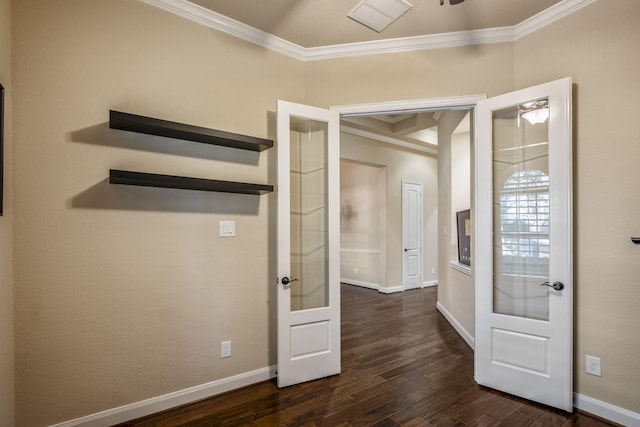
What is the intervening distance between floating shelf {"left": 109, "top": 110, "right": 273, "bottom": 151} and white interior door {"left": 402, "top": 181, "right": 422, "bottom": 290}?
15.4 ft

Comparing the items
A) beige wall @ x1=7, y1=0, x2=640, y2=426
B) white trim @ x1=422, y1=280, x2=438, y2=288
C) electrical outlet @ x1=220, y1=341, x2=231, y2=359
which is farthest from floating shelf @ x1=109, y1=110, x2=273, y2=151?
white trim @ x1=422, y1=280, x2=438, y2=288

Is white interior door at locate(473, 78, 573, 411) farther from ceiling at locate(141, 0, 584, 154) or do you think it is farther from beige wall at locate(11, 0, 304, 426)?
beige wall at locate(11, 0, 304, 426)

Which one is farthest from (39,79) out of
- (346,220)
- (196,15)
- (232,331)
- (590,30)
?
(346,220)

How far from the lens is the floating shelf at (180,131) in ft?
6.67

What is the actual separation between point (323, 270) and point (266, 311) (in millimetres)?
608

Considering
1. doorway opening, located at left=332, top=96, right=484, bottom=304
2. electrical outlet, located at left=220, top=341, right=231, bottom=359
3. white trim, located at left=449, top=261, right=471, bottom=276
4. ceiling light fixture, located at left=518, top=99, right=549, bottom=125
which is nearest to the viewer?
ceiling light fixture, located at left=518, top=99, right=549, bottom=125

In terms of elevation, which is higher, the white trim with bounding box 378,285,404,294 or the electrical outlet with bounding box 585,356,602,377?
the electrical outlet with bounding box 585,356,602,377

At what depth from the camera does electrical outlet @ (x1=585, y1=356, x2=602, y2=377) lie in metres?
2.29

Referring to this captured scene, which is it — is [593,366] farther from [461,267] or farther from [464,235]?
[464,235]

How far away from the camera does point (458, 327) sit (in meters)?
4.09

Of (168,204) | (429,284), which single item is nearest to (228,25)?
(168,204)

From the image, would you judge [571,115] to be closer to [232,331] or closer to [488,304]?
[488,304]

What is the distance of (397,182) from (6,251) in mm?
6012

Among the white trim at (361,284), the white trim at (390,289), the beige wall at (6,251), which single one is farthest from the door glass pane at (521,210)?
the white trim at (361,284)
